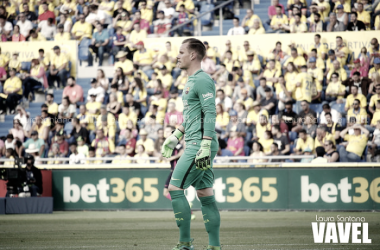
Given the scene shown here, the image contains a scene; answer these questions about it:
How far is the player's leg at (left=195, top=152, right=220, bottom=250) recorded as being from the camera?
6727mm

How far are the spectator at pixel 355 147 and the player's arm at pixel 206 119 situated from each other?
10258 millimetres

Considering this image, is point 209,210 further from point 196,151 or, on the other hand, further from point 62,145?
point 62,145

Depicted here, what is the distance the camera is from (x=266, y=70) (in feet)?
62.4

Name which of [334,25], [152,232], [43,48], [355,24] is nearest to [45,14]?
[43,48]

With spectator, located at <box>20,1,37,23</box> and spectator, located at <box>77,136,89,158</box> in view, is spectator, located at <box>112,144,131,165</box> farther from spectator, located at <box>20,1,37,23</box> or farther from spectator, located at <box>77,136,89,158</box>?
spectator, located at <box>20,1,37,23</box>

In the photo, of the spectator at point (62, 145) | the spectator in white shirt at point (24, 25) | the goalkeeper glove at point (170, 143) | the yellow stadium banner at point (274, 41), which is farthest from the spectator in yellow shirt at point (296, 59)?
the goalkeeper glove at point (170, 143)

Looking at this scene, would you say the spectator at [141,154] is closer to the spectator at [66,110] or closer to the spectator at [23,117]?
the spectator at [66,110]

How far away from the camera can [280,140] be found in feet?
55.6

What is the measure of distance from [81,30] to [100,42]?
120 centimetres

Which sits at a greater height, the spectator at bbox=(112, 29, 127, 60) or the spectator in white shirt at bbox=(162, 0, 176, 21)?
the spectator in white shirt at bbox=(162, 0, 176, 21)

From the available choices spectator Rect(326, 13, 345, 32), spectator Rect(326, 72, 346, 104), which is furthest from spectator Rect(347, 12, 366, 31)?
spectator Rect(326, 72, 346, 104)

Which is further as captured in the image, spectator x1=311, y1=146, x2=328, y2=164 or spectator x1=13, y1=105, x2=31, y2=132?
spectator x1=13, y1=105, x2=31, y2=132

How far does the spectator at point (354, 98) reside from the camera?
17.3m

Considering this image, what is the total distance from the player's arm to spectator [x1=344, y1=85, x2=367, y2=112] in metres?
11.5
